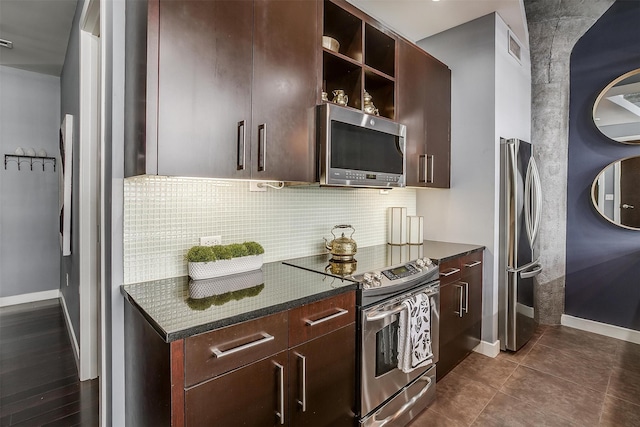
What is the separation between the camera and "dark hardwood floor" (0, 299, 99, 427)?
2.03m

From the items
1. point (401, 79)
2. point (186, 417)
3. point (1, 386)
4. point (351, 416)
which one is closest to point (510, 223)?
point (401, 79)

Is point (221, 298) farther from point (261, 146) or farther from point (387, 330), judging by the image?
point (387, 330)

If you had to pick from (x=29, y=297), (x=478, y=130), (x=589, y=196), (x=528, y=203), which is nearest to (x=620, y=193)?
(x=589, y=196)

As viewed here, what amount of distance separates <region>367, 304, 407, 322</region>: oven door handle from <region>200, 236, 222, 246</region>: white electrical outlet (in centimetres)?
91

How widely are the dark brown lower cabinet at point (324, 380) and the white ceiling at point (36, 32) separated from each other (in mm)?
3402

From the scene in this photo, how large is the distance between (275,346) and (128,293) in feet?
2.25

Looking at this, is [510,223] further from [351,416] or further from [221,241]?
[221,241]

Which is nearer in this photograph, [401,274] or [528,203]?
[401,274]

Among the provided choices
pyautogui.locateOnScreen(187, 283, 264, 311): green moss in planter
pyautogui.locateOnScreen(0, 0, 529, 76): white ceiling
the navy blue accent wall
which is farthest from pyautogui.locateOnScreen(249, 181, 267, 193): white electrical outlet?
the navy blue accent wall

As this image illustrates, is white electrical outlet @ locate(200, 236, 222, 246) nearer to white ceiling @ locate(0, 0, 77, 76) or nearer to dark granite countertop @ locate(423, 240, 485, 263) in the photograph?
dark granite countertop @ locate(423, 240, 485, 263)

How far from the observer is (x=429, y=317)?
2020 millimetres

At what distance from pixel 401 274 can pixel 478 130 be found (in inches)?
64.8

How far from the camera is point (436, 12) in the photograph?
2680 mm

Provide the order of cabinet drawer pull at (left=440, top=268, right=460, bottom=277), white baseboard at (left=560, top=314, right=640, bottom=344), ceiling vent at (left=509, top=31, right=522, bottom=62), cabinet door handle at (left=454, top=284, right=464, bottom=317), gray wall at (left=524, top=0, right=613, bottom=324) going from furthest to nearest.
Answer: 1. gray wall at (left=524, top=0, right=613, bottom=324)
2. white baseboard at (left=560, top=314, right=640, bottom=344)
3. ceiling vent at (left=509, top=31, right=522, bottom=62)
4. cabinet door handle at (left=454, top=284, right=464, bottom=317)
5. cabinet drawer pull at (left=440, top=268, right=460, bottom=277)
